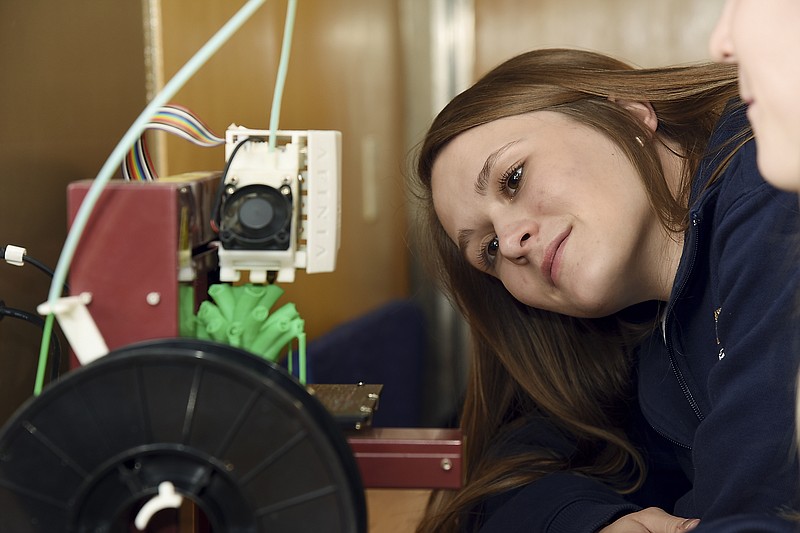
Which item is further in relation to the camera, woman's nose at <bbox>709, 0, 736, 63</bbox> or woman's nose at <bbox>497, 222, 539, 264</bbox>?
woman's nose at <bbox>497, 222, 539, 264</bbox>

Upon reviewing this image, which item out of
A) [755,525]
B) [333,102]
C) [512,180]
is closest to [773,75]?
[755,525]

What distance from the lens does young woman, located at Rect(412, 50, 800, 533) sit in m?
0.91

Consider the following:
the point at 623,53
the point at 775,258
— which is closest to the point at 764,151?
the point at 775,258

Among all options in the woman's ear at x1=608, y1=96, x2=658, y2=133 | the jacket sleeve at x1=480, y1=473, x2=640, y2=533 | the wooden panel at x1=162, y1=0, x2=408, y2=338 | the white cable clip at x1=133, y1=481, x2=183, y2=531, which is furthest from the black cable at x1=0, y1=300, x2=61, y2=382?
the woman's ear at x1=608, y1=96, x2=658, y2=133

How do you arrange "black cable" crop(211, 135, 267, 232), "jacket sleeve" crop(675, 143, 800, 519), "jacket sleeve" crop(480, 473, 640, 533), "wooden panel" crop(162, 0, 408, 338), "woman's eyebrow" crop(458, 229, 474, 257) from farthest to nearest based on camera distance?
1. "wooden panel" crop(162, 0, 408, 338)
2. "woman's eyebrow" crop(458, 229, 474, 257)
3. "jacket sleeve" crop(480, 473, 640, 533)
4. "jacket sleeve" crop(675, 143, 800, 519)
5. "black cable" crop(211, 135, 267, 232)

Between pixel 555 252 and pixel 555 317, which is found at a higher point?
pixel 555 252

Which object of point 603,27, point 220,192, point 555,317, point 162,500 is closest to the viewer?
point 162,500

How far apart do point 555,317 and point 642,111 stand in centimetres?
32

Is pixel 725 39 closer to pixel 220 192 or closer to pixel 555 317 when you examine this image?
pixel 220 192

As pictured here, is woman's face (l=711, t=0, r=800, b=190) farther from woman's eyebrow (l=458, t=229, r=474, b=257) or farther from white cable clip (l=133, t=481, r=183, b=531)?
woman's eyebrow (l=458, t=229, r=474, b=257)

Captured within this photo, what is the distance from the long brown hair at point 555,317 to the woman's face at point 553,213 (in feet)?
0.09

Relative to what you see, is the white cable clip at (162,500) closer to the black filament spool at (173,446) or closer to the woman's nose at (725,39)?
the black filament spool at (173,446)

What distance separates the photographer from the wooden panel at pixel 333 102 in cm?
133

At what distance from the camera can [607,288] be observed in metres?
1.09
